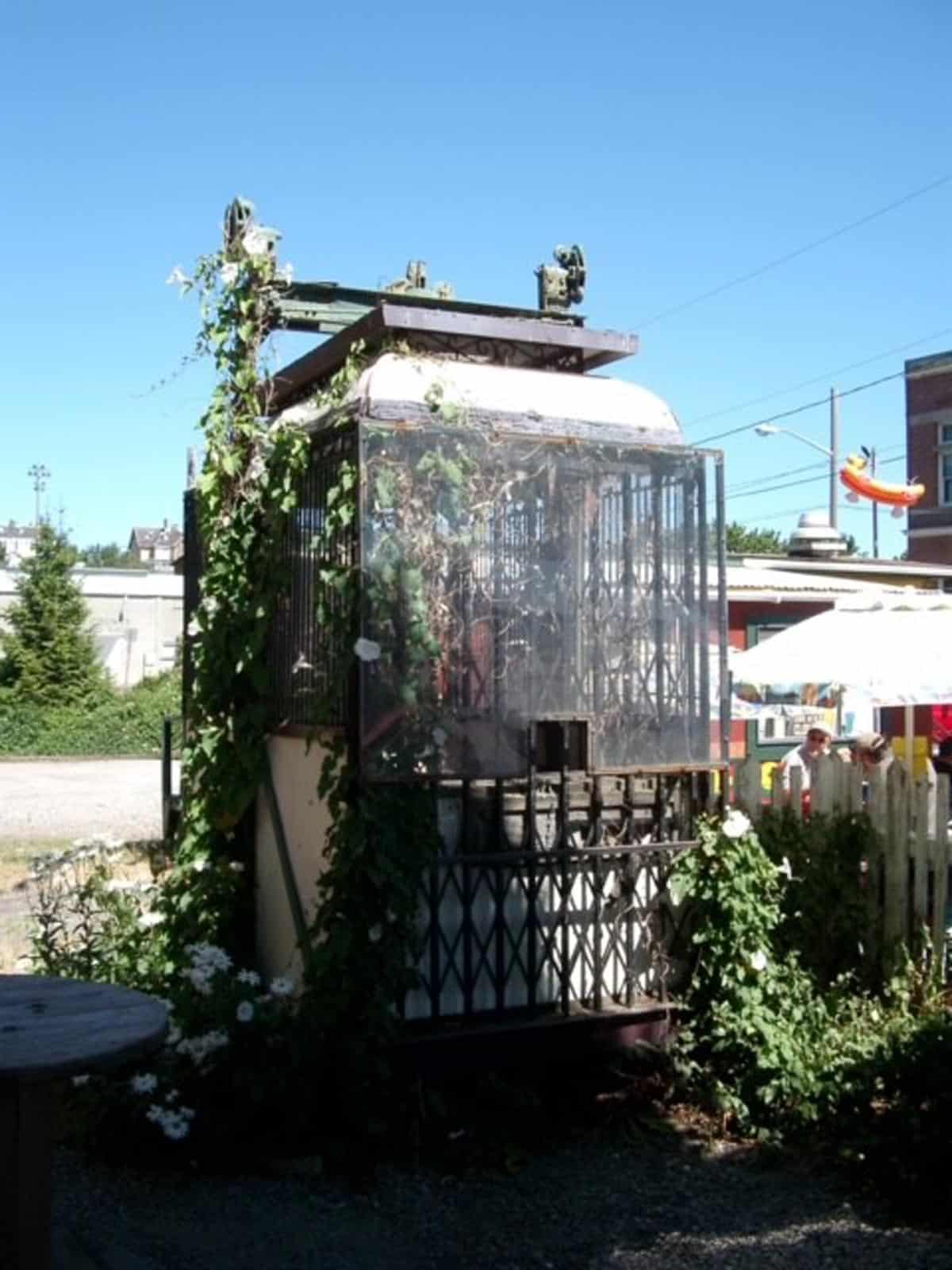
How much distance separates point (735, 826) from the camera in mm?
5977

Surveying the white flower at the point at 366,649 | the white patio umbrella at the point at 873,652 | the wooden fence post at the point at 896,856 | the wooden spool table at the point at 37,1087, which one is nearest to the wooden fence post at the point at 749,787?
the wooden fence post at the point at 896,856

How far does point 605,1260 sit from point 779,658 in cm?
579

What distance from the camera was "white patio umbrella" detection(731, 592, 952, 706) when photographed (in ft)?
28.8

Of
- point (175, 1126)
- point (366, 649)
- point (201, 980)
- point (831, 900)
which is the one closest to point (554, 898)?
point (366, 649)

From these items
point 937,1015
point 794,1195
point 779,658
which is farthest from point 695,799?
point 779,658

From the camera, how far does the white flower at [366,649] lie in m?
5.38

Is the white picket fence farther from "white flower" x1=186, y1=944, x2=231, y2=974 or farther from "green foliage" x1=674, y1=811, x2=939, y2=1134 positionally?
"white flower" x1=186, y1=944, x2=231, y2=974

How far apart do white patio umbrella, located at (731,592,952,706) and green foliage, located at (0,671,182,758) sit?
836 inches

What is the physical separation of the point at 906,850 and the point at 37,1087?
14.4 ft

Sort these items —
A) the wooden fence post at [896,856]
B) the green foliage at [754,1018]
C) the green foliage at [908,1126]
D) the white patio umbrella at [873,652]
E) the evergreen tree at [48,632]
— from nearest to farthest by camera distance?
1. the green foliage at [908,1126]
2. the green foliage at [754,1018]
3. the wooden fence post at [896,856]
4. the white patio umbrella at [873,652]
5. the evergreen tree at [48,632]

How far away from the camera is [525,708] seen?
5.85 meters

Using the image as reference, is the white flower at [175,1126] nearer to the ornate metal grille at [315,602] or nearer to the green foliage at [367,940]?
the green foliage at [367,940]

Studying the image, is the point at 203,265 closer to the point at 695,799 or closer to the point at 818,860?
the point at 695,799

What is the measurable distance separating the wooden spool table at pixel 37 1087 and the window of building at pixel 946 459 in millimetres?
35483
